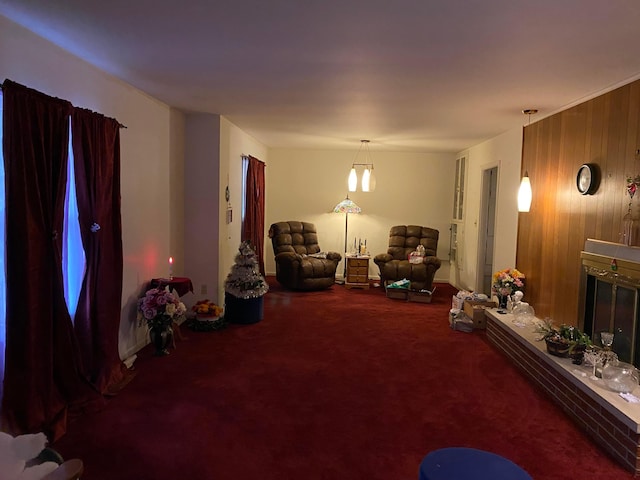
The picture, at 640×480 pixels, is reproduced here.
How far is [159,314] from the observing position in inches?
157

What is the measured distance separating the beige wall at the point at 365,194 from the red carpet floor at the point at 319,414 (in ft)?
12.2

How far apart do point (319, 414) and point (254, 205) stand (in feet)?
13.6

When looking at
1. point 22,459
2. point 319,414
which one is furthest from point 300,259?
point 22,459

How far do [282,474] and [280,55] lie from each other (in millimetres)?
2437

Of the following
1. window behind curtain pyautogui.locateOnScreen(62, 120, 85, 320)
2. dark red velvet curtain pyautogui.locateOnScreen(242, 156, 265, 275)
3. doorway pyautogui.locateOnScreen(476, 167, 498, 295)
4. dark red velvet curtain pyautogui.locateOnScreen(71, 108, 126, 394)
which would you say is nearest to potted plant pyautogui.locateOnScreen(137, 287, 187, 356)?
dark red velvet curtain pyautogui.locateOnScreen(71, 108, 126, 394)

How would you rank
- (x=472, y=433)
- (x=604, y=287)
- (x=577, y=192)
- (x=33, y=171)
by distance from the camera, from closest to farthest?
(x=33, y=171) → (x=472, y=433) → (x=604, y=287) → (x=577, y=192)

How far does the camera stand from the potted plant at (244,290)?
16.5 feet

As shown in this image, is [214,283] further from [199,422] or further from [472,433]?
[472,433]

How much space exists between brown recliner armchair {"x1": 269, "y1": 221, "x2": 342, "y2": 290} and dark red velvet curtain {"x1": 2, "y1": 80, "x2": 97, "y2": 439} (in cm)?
424

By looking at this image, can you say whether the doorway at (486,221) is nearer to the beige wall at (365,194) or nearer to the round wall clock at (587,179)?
the beige wall at (365,194)

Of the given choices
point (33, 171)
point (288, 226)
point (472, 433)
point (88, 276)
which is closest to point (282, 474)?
point (472, 433)

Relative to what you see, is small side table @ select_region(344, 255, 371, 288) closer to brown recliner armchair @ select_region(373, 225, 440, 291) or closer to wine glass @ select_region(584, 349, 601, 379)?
brown recliner armchair @ select_region(373, 225, 440, 291)

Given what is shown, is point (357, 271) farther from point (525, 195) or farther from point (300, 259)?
point (525, 195)

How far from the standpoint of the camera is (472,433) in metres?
2.83
